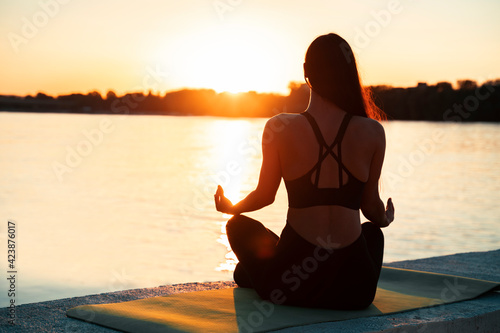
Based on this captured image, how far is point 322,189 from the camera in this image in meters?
3.30

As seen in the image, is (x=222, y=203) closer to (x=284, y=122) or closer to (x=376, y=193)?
(x=284, y=122)

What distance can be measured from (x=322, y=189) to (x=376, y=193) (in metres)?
0.42

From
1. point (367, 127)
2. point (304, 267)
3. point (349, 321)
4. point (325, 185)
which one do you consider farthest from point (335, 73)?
point (349, 321)

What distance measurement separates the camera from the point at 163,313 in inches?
134

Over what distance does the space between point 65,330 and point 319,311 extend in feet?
4.56

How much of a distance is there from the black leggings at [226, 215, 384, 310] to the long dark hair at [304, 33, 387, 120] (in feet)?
2.49

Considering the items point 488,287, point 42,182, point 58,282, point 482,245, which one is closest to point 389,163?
point 42,182

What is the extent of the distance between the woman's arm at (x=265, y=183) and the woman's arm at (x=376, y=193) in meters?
0.54

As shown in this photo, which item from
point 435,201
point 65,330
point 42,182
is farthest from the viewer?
point 42,182

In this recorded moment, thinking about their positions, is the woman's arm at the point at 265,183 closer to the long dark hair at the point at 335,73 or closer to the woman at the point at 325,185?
the woman at the point at 325,185

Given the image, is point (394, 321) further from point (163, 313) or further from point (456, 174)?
point (456, 174)

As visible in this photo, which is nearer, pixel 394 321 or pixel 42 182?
pixel 394 321

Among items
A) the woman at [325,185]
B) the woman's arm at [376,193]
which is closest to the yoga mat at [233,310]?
the woman at [325,185]

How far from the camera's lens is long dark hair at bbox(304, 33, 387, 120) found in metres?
3.20
